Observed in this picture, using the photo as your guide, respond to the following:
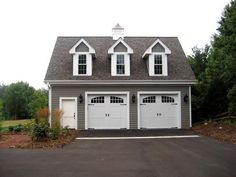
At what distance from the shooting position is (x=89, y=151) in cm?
1112

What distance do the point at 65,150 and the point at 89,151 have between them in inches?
38.7

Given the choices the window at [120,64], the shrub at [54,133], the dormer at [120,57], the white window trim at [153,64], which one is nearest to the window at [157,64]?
the white window trim at [153,64]

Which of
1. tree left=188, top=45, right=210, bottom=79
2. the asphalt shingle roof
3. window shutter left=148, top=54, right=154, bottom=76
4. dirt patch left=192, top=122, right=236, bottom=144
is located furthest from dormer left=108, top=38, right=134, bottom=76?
tree left=188, top=45, right=210, bottom=79

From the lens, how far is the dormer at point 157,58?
20.8 m

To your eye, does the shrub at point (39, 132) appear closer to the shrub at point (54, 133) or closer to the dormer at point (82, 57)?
the shrub at point (54, 133)

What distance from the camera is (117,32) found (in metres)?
24.6

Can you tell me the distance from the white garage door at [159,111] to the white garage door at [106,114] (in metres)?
1.28

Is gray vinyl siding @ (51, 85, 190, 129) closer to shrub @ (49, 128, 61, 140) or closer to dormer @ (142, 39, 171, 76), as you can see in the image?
dormer @ (142, 39, 171, 76)

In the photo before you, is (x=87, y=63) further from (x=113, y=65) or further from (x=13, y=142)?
(x=13, y=142)

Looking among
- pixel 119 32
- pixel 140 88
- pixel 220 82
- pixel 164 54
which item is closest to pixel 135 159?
pixel 140 88

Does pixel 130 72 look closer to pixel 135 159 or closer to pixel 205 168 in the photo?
pixel 135 159

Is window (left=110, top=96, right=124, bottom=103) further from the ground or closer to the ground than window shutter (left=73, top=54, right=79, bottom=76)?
closer to the ground

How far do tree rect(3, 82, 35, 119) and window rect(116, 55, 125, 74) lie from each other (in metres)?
39.5

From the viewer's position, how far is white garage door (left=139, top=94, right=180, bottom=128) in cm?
2017
